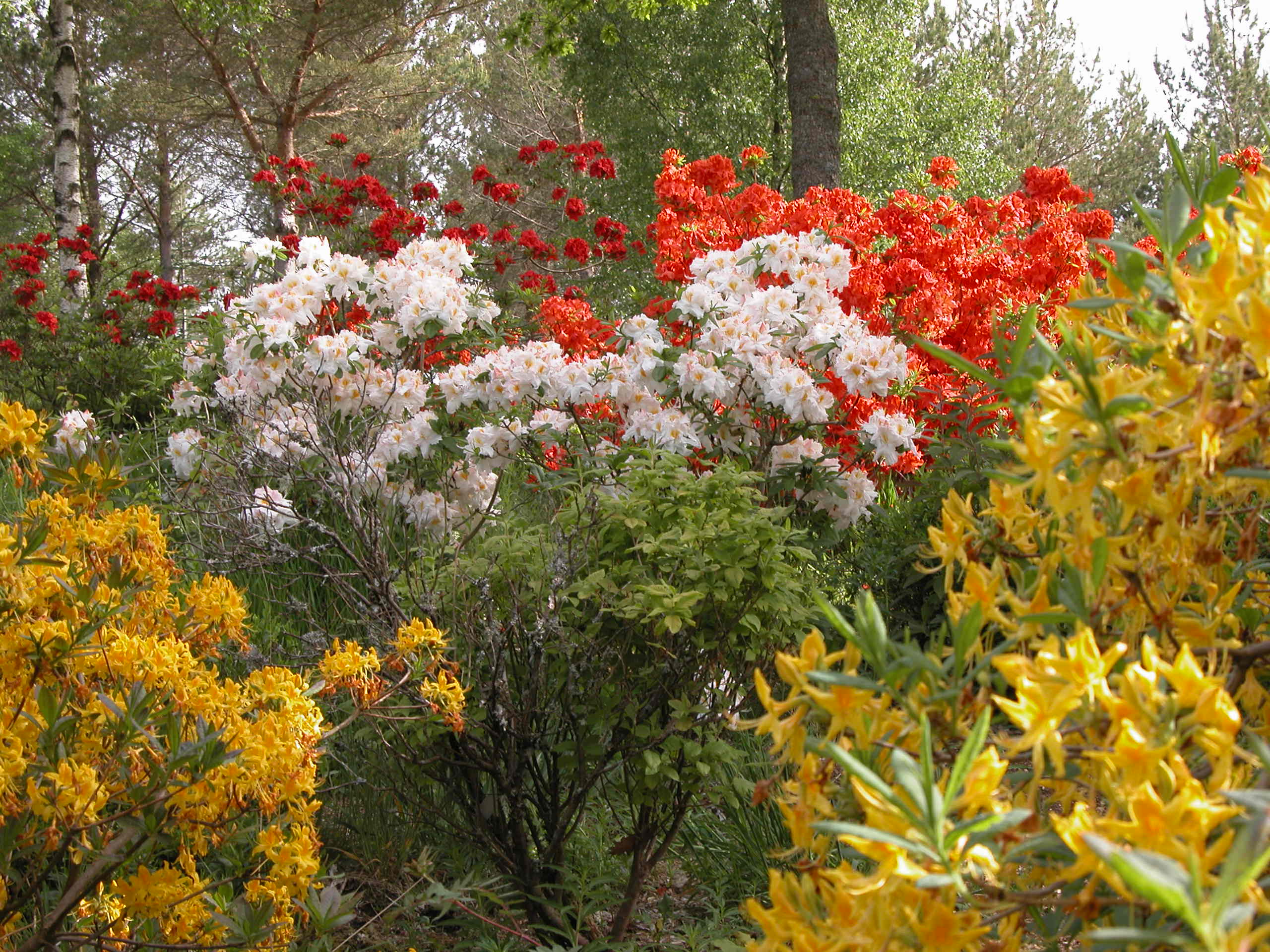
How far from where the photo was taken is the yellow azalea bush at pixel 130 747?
55.2 inches

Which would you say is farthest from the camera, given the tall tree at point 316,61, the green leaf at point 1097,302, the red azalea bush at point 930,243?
the tall tree at point 316,61

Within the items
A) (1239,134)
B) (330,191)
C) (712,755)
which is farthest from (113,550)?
(1239,134)

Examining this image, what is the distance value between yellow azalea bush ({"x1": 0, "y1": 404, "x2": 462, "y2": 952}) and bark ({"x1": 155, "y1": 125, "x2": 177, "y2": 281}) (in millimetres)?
20278

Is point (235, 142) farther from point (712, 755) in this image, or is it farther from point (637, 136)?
point (712, 755)

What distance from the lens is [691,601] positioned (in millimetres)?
2055

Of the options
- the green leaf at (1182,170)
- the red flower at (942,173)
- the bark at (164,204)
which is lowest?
the green leaf at (1182,170)

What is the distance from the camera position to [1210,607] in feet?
A: 3.33

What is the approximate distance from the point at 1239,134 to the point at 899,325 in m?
22.5

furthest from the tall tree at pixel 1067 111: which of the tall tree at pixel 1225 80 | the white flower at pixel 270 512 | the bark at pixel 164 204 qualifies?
the white flower at pixel 270 512

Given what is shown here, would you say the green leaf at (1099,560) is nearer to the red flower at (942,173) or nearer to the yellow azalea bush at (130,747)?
the yellow azalea bush at (130,747)

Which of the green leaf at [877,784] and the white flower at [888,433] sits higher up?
the white flower at [888,433]

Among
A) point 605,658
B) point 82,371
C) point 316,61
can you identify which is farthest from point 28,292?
point 316,61

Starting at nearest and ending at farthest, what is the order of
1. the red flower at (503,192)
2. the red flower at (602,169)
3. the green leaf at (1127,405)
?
the green leaf at (1127,405)
the red flower at (503,192)
the red flower at (602,169)

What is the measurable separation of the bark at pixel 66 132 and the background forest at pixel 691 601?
3.87m
